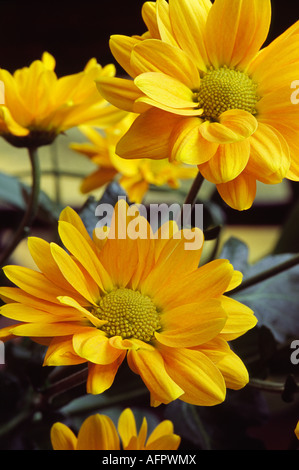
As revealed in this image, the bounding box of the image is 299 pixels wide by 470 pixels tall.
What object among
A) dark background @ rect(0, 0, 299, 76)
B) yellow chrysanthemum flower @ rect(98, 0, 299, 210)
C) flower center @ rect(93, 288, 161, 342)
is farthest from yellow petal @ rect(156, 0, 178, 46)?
dark background @ rect(0, 0, 299, 76)

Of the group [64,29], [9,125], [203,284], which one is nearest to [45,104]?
[9,125]

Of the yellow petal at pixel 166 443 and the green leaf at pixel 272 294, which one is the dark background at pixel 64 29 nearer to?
the green leaf at pixel 272 294

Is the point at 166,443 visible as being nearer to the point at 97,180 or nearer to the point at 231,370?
the point at 231,370

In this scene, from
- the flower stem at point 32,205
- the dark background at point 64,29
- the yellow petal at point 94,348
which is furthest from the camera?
the dark background at point 64,29

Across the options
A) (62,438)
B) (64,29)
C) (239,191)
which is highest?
(64,29)

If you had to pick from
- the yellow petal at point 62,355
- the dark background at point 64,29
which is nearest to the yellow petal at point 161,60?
the yellow petal at point 62,355

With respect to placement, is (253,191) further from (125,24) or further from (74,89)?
(125,24)
